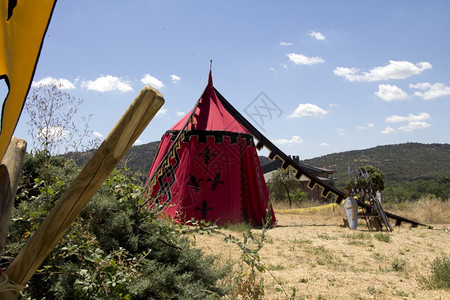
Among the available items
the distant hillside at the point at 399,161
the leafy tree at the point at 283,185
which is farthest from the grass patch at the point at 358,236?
the distant hillside at the point at 399,161

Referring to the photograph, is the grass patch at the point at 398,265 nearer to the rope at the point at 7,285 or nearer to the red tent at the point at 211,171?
the red tent at the point at 211,171

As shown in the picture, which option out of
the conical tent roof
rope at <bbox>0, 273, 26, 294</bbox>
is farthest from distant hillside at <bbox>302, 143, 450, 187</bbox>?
rope at <bbox>0, 273, 26, 294</bbox>

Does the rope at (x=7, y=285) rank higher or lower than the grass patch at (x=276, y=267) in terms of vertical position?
higher

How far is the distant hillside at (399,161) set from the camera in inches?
1916

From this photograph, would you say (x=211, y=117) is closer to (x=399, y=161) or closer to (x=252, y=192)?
(x=252, y=192)

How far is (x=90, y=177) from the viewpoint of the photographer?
1441mm

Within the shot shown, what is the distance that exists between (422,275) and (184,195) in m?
5.27

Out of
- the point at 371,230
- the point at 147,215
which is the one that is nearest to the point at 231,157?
the point at 371,230

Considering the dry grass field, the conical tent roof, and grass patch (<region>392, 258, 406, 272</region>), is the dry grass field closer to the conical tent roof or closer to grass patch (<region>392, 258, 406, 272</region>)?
grass patch (<region>392, 258, 406, 272</region>)

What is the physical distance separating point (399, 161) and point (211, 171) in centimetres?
5760

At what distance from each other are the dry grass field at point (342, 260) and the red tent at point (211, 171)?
899 mm

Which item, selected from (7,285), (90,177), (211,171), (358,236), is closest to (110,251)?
(7,285)

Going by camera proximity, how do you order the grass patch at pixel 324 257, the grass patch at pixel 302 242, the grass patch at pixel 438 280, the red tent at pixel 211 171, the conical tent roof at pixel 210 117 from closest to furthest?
the grass patch at pixel 438 280, the grass patch at pixel 324 257, the grass patch at pixel 302 242, the red tent at pixel 211 171, the conical tent roof at pixel 210 117

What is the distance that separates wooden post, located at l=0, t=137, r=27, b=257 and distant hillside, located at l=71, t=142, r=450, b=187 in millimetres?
48804
